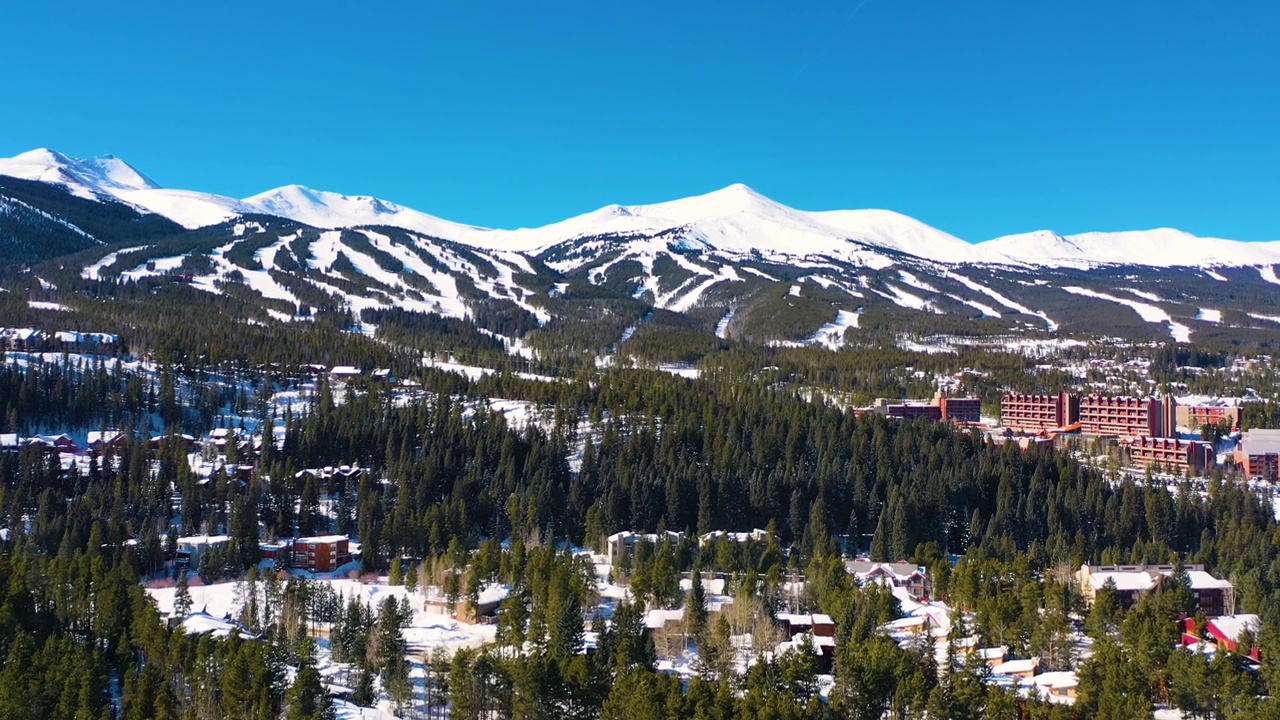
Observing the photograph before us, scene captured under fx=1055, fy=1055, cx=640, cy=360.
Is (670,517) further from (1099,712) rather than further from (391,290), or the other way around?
(391,290)

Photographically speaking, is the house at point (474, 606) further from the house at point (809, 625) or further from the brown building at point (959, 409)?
the brown building at point (959, 409)

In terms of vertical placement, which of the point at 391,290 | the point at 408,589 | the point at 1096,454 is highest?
the point at 391,290

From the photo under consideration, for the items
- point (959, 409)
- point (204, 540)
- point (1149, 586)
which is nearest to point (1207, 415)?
point (959, 409)

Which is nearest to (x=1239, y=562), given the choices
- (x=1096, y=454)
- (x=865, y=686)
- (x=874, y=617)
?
(x=874, y=617)

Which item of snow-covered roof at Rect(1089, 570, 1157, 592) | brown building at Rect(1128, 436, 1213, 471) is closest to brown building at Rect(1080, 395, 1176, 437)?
brown building at Rect(1128, 436, 1213, 471)

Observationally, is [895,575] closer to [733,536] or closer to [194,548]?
[733,536]
